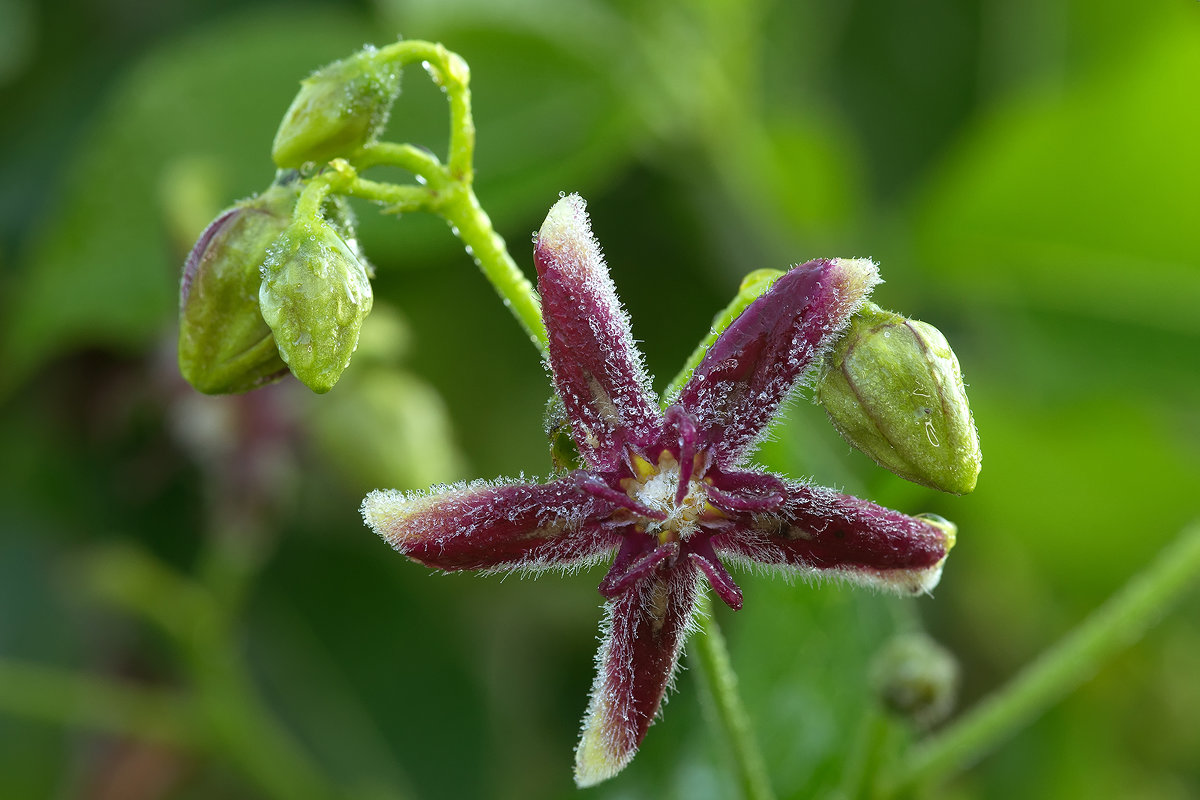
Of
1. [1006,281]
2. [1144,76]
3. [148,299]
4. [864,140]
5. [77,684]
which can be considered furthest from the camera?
[864,140]

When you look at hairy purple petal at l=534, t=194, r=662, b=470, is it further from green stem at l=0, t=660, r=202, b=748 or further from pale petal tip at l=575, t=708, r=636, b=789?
green stem at l=0, t=660, r=202, b=748

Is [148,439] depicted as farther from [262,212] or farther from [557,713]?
[262,212]

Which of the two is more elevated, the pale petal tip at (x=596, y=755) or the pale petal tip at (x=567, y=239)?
the pale petal tip at (x=567, y=239)

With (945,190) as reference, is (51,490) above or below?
below

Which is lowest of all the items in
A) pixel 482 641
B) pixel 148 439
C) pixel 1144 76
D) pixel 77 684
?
pixel 482 641

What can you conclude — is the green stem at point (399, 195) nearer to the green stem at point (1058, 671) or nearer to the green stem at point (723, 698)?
the green stem at point (723, 698)

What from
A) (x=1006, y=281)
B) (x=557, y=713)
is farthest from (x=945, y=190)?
(x=557, y=713)

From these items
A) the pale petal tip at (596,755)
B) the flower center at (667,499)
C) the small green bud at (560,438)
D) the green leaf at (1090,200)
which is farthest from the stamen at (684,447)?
the green leaf at (1090,200)

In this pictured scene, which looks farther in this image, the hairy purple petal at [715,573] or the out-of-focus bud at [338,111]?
the out-of-focus bud at [338,111]
